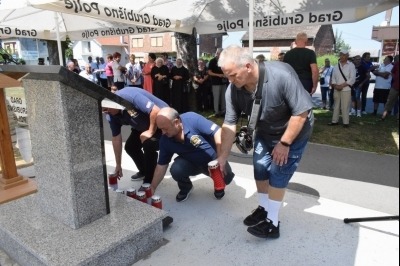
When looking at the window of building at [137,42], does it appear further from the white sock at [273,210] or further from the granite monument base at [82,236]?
the white sock at [273,210]

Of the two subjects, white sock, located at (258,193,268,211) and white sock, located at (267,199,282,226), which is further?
white sock, located at (258,193,268,211)

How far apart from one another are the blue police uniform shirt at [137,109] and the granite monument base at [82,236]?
1023 millimetres

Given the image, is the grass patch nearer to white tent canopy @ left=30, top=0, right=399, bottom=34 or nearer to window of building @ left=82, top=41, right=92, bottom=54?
white tent canopy @ left=30, top=0, right=399, bottom=34

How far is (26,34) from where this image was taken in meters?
8.07

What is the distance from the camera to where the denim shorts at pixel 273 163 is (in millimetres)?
2467

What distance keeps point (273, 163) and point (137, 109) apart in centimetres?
161

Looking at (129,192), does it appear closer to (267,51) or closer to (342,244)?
(342,244)

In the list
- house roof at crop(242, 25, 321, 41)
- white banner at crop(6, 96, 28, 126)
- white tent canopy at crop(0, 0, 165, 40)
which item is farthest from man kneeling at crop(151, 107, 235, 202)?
house roof at crop(242, 25, 321, 41)

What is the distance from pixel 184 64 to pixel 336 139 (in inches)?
196

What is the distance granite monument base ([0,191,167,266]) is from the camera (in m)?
2.08

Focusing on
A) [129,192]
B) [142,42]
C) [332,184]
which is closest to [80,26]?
[129,192]

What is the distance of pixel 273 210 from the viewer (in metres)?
2.61

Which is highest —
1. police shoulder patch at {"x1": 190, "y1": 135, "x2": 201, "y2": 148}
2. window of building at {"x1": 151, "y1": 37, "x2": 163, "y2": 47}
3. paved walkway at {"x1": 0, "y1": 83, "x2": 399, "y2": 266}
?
window of building at {"x1": 151, "y1": 37, "x2": 163, "y2": 47}

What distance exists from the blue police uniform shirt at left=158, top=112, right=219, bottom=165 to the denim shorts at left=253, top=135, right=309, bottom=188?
1.92 ft
